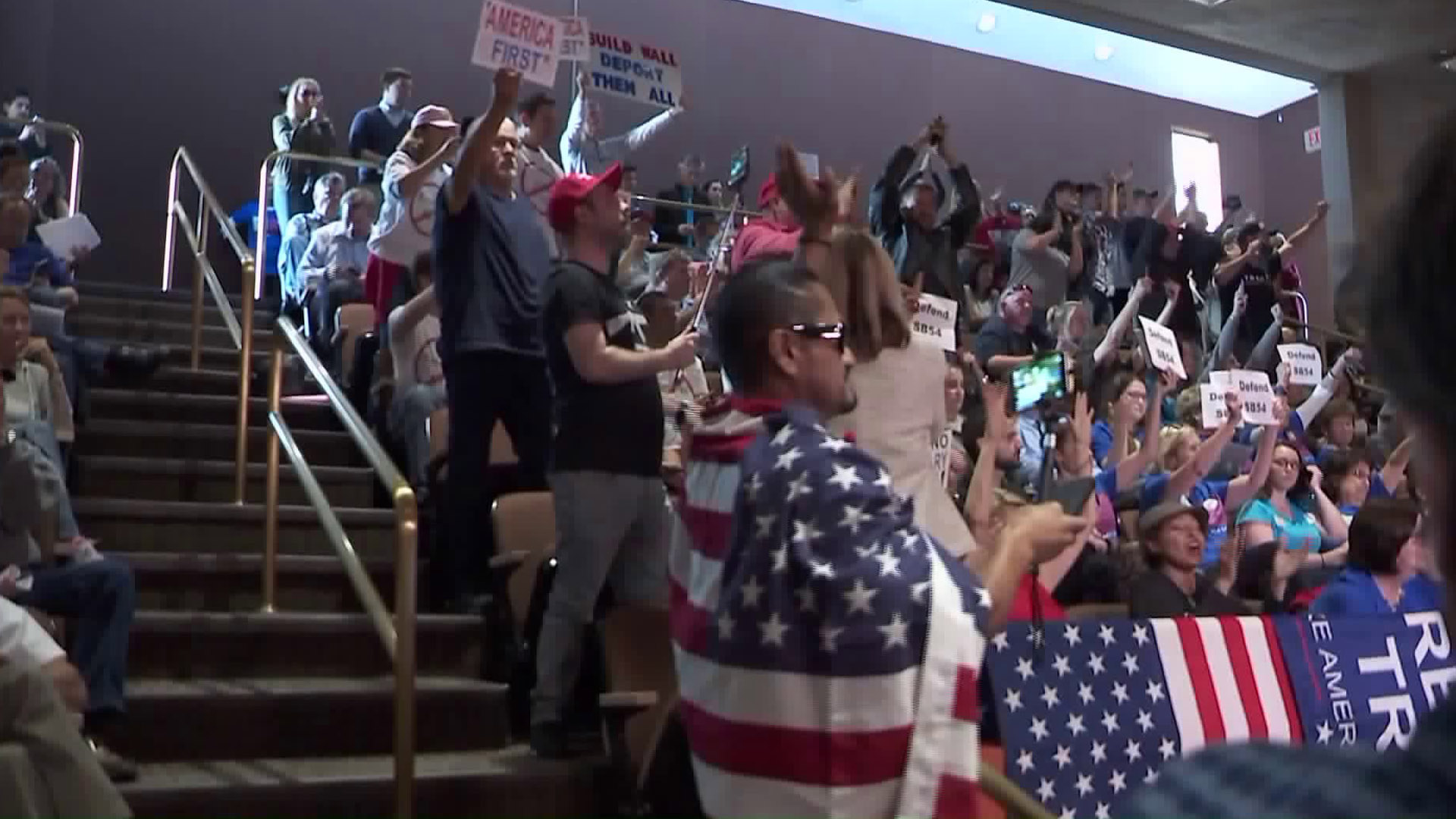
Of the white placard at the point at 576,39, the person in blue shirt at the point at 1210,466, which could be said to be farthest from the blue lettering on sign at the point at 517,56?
the person in blue shirt at the point at 1210,466

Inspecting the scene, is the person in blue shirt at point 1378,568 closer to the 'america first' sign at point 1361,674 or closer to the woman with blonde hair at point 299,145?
the 'america first' sign at point 1361,674

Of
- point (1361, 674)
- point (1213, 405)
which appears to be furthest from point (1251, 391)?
point (1361, 674)

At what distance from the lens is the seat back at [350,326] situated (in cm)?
614

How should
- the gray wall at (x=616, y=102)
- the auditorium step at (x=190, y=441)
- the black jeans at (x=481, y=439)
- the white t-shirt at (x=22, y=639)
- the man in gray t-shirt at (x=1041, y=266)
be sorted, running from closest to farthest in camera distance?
1. the white t-shirt at (x=22, y=639)
2. the black jeans at (x=481, y=439)
3. the auditorium step at (x=190, y=441)
4. the man in gray t-shirt at (x=1041, y=266)
5. the gray wall at (x=616, y=102)

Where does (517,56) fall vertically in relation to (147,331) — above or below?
above

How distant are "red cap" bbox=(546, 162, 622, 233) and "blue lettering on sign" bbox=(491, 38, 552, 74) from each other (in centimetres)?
62

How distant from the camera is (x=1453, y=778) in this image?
581 millimetres

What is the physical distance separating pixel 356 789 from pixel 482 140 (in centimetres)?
174

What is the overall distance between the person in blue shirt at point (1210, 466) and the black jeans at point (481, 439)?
Result: 7.59 feet

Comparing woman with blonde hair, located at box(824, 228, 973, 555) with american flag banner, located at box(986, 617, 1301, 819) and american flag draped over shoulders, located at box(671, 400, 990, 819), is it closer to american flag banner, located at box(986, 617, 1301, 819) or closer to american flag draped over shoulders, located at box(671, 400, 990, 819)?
american flag banner, located at box(986, 617, 1301, 819)

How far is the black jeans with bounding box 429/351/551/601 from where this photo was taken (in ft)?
12.5

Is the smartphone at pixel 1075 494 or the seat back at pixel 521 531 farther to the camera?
the seat back at pixel 521 531

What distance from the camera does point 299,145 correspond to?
8477 mm

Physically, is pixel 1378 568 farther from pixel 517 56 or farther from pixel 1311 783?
pixel 1311 783
